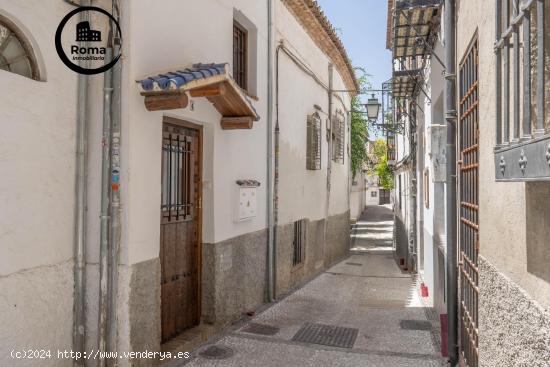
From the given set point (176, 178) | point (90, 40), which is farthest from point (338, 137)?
point (90, 40)

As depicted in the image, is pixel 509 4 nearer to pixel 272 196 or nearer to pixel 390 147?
pixel 272 196

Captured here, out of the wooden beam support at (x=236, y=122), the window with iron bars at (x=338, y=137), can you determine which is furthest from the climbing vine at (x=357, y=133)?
the wooden beam support at (x=236, y=122)

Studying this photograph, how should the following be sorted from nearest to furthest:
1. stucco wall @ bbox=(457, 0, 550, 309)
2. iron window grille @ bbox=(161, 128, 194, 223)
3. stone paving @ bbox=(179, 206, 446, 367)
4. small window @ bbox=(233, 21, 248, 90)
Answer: stucco wall @ bbox=(457, 0, 550, 309) → stone paving @ bbox=(179, 206, 446, 367) → iron window grille @ bbox=(161, 128, 194, 223) → small window @ bbox=(233, 21, 248, 90)

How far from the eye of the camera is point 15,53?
12.3 feet

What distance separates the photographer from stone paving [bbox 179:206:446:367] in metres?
5.20

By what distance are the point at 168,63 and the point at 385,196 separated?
2363 inches

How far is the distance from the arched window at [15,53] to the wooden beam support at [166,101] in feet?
3.30

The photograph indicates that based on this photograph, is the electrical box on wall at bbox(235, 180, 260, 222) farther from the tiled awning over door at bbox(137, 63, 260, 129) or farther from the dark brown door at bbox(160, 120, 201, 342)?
the tiled awning over door at bbox(137, 63, 260, 129)

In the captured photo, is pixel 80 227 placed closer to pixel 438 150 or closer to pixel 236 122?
pixel 236 122

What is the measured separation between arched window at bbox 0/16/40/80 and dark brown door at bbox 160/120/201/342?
1.68m

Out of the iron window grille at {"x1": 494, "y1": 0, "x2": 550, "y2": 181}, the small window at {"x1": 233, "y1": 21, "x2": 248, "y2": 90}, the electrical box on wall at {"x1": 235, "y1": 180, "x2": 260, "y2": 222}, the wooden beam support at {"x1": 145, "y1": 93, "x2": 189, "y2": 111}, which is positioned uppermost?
the small window at {"x1": 233, "y1": 21, "x2": 248, "y2": 90}

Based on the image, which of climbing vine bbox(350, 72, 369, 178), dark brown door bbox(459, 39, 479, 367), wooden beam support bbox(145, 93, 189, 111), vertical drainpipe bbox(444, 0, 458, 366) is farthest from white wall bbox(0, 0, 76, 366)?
climbing vine bbox(350, 72, 369, 178)

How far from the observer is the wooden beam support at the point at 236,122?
6188mm

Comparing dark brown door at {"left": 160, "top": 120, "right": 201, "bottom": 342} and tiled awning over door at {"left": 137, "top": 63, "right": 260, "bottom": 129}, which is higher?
tiled awning over door at {"left": 137, "top": 63, "right": 260, "bottom": 129}
